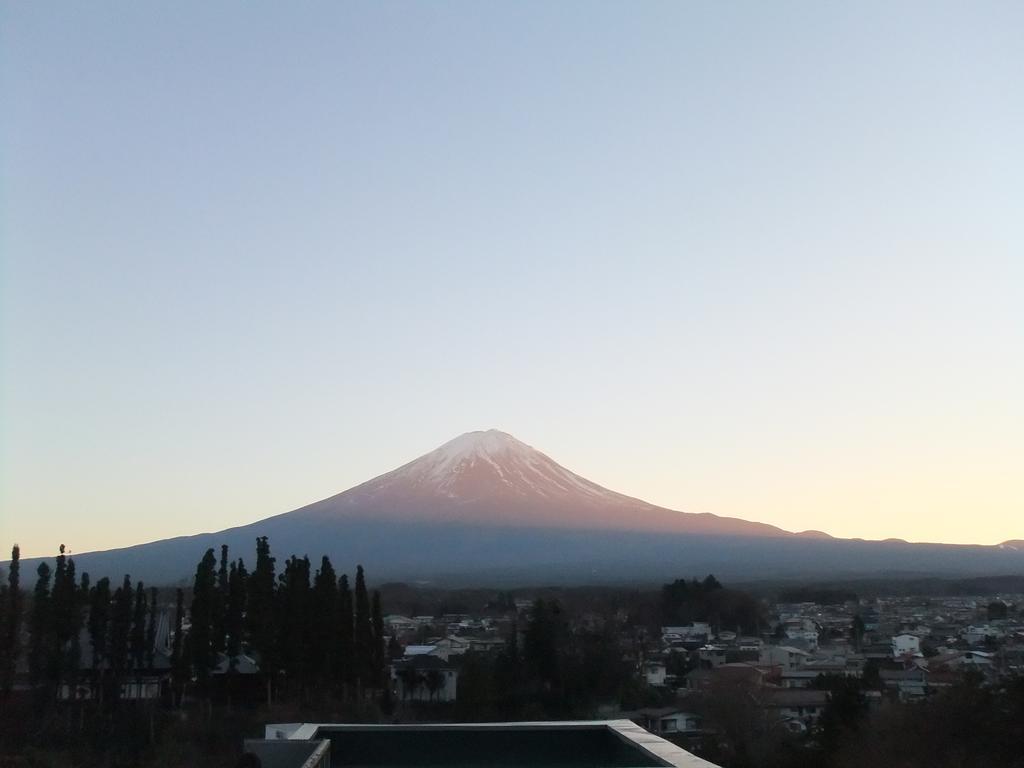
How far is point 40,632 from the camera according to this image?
66.0 ft

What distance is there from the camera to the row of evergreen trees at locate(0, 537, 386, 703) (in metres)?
20.6

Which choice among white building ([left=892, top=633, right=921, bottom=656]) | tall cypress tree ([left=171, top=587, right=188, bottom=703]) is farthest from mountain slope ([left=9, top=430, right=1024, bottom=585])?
tall cypress tree ([left=171, top=587, right=188, bottom=703])

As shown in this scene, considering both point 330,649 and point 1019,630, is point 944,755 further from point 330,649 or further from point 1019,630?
point 1019,630

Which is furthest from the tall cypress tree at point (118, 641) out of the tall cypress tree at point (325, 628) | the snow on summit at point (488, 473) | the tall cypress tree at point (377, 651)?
the snow on summit at point (488, 473)

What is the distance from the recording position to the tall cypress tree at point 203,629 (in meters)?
20.8

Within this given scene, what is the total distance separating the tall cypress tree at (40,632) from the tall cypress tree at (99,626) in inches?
29.3

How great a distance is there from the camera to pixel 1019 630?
37125mm

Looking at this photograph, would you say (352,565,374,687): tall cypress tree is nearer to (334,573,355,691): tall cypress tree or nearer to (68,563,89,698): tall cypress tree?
(334,573,355,691): tall cypress tree

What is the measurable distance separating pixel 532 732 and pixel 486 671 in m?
17.1

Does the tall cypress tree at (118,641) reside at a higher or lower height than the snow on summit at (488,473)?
lower

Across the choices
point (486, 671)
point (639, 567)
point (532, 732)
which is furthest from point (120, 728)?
point (639, 567)

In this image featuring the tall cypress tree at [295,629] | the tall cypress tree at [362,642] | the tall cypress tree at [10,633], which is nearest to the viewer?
the tall cypress tree at [10,633]

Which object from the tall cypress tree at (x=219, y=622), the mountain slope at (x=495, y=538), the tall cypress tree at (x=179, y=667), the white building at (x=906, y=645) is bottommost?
the white building at (x=906, y=645)

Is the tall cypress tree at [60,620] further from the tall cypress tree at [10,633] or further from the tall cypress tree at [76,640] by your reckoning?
the tall cypress tree at [10,633]
